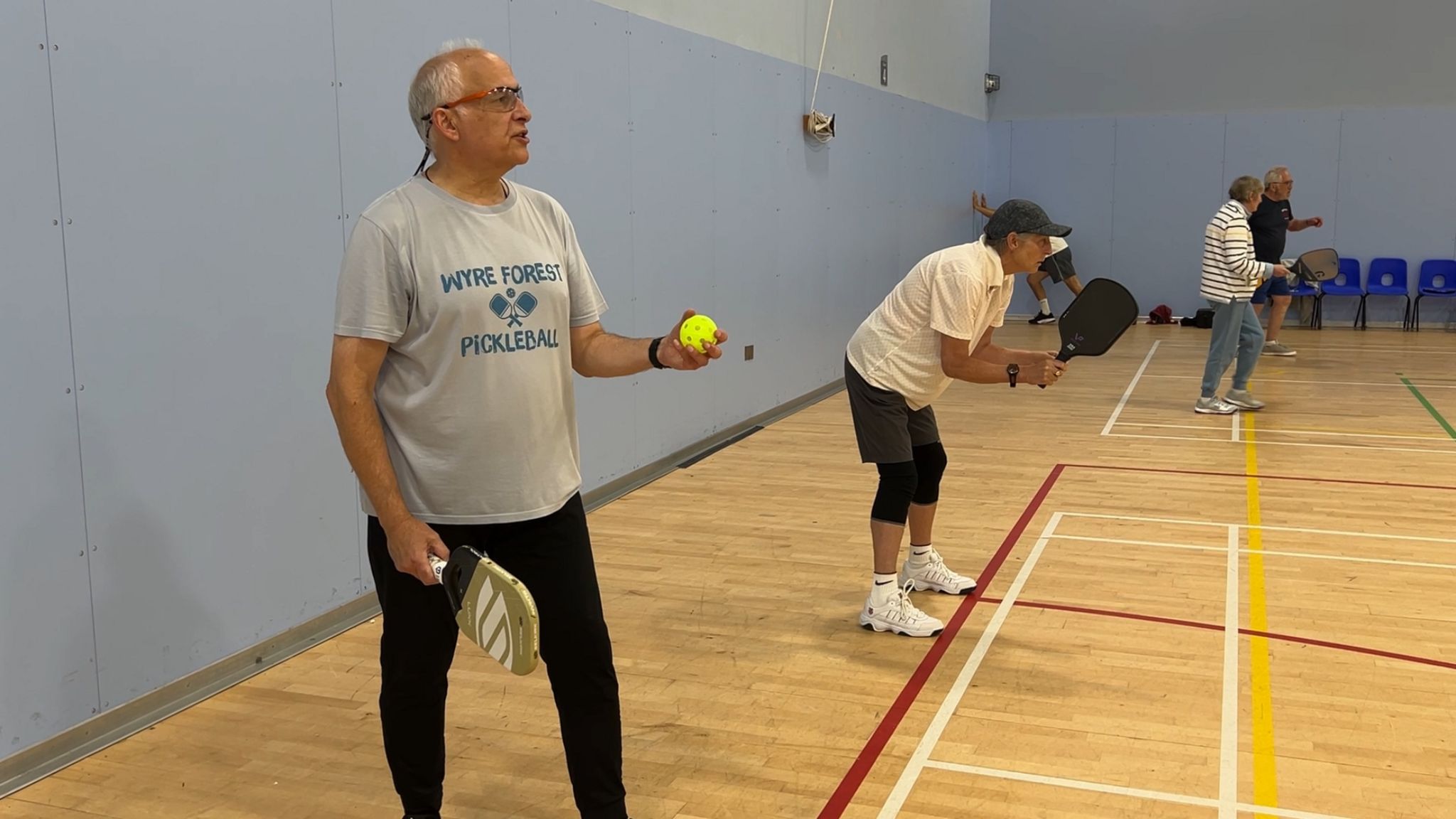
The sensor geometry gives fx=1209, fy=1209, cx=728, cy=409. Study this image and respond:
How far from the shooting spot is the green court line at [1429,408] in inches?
323

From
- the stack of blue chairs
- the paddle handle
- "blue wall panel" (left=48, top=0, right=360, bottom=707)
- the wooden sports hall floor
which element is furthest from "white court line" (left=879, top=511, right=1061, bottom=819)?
the stack of blue chairs

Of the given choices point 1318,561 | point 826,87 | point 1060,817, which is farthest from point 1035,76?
point 1060,817

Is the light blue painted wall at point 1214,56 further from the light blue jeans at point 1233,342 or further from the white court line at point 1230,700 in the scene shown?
the white court line at point 1230,700

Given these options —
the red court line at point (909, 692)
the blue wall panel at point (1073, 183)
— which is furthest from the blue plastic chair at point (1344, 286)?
the red court line at point (909, 692)

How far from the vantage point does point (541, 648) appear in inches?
104

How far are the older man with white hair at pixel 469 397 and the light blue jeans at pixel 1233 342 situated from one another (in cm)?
687

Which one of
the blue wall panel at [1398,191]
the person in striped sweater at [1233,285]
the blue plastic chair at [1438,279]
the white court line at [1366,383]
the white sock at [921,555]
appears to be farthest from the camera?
the blue wall panel at [1398,191]

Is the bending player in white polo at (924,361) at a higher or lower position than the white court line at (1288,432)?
higher

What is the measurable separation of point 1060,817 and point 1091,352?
193cm

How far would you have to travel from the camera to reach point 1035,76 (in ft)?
→ 53.1

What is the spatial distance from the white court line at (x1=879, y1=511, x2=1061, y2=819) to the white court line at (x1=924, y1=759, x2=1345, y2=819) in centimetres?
7

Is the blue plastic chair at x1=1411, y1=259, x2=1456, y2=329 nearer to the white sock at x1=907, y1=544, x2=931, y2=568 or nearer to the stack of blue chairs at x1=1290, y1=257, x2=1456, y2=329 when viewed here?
the stack of blue chairs at x1=1290, y1=257, x2=1456, y2=329

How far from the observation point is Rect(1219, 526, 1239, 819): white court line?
3.14 m

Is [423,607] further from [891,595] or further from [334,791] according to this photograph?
[891,595]
